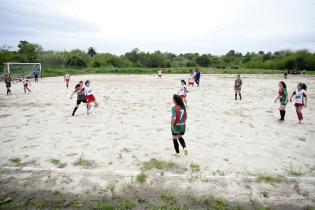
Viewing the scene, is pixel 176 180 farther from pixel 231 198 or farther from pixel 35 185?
pixel 35 185

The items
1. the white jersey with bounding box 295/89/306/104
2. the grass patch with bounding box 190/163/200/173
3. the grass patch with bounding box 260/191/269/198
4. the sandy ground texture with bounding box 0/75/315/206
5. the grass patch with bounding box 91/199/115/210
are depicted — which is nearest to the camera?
the grass patch with bounding box 91/199/115/210

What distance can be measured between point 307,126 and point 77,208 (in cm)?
926

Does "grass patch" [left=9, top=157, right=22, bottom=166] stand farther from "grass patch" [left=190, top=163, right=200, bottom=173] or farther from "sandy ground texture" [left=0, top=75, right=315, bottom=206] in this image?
"grass patch" [left=190, top=163, right=200, bottom=173]

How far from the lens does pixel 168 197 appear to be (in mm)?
4867

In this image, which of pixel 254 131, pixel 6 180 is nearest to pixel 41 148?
pixel 6 180

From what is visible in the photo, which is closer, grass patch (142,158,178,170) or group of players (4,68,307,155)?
grass patch (142,158,178,170)

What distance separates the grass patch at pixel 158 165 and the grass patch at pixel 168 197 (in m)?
1.20

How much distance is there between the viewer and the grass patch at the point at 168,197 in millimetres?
4762

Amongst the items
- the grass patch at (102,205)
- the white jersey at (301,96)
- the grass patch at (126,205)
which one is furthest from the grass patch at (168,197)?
the white jersey at (301,96)

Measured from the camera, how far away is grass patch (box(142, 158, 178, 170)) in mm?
6176

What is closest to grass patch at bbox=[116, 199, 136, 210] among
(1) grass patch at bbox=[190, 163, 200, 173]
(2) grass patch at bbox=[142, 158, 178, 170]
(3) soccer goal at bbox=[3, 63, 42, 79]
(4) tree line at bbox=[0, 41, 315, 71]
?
(2) grass patch at bbox=[142, 158, 178, 170]

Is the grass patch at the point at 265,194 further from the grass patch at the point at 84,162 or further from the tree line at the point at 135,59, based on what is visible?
the tree line at the point at 135,59

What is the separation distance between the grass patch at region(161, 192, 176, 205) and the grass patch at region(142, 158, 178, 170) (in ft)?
3.93

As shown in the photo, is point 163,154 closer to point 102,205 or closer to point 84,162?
point 84,162
